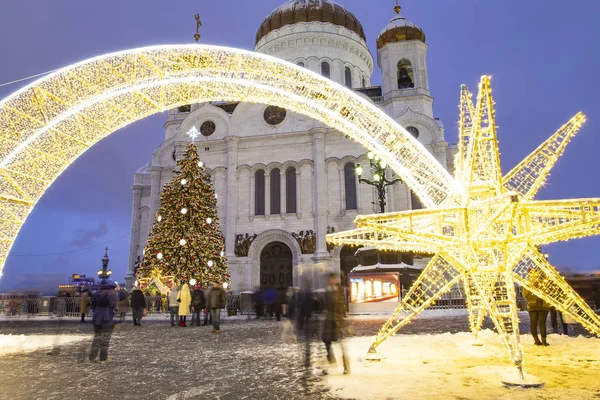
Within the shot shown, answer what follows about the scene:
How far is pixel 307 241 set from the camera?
1230 inches

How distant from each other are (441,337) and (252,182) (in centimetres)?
2501

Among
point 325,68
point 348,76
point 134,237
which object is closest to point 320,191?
point 325,68

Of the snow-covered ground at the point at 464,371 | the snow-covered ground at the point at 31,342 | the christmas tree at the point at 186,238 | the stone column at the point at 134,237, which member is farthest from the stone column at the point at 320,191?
the snow-covered ground at the point at 464,371

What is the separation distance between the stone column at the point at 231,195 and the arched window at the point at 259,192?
5.00 ft

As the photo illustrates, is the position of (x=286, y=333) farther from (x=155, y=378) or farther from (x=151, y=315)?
(x=151, y=315)

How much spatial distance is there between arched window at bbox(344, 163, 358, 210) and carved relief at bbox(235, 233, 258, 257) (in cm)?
728

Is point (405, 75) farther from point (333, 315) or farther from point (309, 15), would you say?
point (333, 315)

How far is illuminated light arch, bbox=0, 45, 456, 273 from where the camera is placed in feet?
30.7

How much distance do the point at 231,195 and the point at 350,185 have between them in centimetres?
895

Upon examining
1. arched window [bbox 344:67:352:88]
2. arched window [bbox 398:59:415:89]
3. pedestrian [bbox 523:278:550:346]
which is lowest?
pedestrian [bbox 523:278:550:346]

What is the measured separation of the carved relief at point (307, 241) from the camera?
102 ft

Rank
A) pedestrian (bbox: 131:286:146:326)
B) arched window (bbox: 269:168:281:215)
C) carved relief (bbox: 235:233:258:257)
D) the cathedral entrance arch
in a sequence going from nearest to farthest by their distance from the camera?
pedestrian (bbox: 131:286:146:326) < carved relief (bbox: 235:233:258:257) < the cathedral entrance arch < arched window (bbox: 269:168:281:215)

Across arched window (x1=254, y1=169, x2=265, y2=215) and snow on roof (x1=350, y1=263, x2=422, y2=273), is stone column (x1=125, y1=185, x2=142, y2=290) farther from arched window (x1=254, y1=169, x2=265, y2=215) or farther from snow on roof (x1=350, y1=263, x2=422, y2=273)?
snow on roof (x1=350, y1=263, x2=422, y2=273)

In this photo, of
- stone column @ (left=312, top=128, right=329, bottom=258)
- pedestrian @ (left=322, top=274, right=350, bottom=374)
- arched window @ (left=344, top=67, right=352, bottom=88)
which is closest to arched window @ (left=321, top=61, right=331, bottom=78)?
arched window @ (left=344, top=67, right=352, bottom=88)
